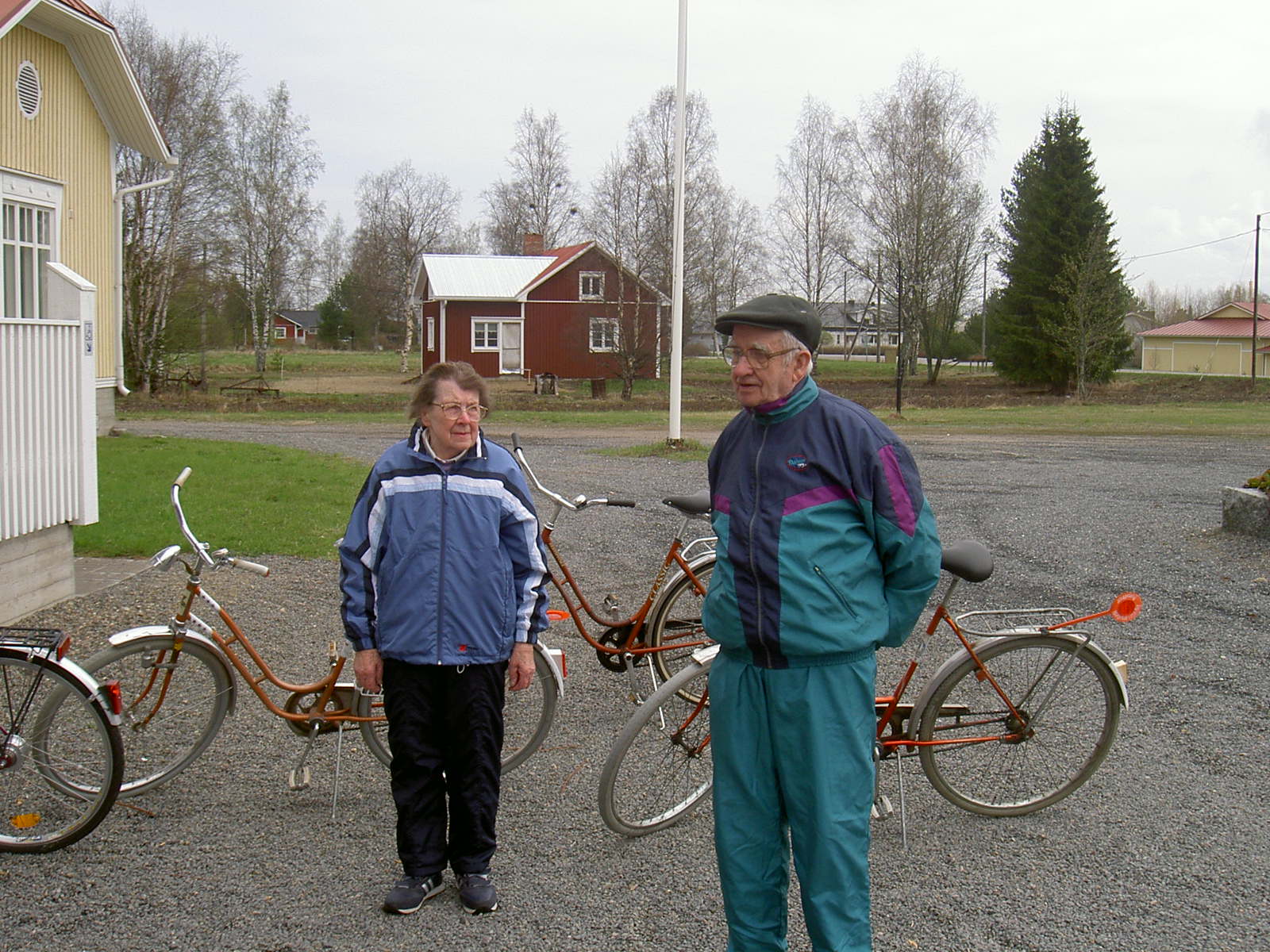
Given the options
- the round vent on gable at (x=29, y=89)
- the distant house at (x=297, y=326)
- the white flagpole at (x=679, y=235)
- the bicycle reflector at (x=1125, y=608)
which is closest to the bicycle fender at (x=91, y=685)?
the bicycle reflector at (x=1125, y=608)

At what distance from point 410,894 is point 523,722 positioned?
135cm

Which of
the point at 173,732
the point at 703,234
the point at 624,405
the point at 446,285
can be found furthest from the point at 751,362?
the point at 703,234

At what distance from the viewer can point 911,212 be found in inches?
1956

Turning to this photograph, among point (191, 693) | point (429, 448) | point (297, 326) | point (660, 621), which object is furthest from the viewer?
point (297, 326)

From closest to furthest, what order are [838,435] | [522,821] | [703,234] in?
[838,435]
[522,821]
[703,234]

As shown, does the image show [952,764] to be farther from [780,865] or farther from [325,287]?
[325,287]

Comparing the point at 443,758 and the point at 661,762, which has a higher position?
the point at 443,758

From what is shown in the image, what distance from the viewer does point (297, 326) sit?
116438 millimetres

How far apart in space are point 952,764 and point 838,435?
2001 mm

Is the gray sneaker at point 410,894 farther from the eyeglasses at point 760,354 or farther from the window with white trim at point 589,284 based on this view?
the window with white trim at point 589,284

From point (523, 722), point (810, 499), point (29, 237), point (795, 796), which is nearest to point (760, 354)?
point (810, 499)

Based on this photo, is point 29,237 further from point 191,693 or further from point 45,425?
point 191,693

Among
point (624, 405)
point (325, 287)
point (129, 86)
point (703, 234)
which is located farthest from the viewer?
point (325, 287)

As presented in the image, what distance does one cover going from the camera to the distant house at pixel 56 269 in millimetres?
6828
